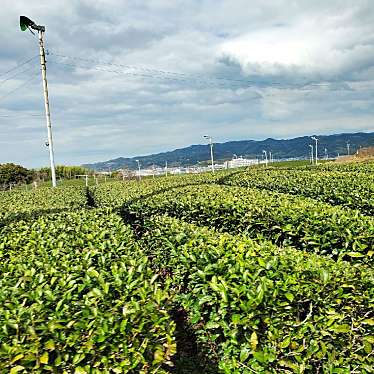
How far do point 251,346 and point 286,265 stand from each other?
78 centimetres

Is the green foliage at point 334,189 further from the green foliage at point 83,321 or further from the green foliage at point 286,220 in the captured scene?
the green foliage at point 83,321

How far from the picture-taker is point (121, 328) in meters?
2.70

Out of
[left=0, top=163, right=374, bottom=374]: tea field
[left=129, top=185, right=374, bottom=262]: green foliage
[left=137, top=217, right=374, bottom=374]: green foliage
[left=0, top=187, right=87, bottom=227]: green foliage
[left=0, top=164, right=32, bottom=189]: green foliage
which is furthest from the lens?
[left=0, top=164, right=32, bottom=189]: green foliage

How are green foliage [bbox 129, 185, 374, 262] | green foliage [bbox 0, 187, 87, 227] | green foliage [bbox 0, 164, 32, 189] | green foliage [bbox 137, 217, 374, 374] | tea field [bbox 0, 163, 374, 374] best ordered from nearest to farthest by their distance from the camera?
tea field [bbox 0, 163, 374, 374] → green foliage [bbox 137, 217, 374, 374] → green foliage [bbox 129, 185, 374, 262] → green foliage [bbox 0, 187, 87, 227] → green foliage [bbox 0, 164, 32, 189]

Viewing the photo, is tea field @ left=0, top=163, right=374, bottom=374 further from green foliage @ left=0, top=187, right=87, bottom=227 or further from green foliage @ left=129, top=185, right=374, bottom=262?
green foliage @ left=0, top=187, right=87, bottom=227

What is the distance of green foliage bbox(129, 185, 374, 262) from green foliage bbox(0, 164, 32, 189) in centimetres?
5580

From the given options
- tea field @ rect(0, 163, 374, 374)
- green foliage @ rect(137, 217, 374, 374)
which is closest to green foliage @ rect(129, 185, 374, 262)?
tea field @ rect(0, 163, 374, 374)

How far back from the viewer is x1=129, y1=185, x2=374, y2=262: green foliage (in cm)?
515

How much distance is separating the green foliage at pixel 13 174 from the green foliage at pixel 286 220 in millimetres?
55798

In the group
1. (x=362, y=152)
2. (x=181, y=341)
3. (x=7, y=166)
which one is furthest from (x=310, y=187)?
(x=7, y=166)

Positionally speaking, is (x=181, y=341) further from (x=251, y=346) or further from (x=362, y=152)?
(x=362, y=152)

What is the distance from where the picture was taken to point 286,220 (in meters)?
6.32

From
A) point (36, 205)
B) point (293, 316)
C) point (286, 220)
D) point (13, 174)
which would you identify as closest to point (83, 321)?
point (293, 316)

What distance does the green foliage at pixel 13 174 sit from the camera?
59375 mm
